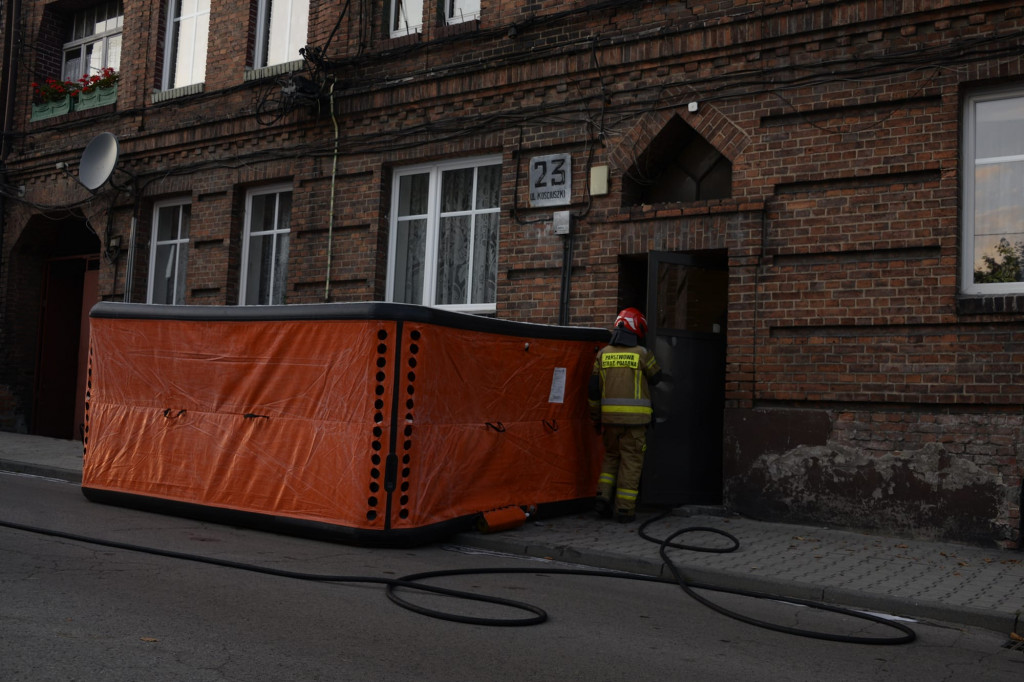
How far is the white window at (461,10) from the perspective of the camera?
1193 centimetres

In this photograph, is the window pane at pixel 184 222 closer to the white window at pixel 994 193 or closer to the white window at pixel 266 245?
the white window at pixel 266 245

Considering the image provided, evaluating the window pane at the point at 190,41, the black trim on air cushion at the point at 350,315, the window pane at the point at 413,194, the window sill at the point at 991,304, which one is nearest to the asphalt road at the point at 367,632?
the black trim on air cushion at the point at 350,315

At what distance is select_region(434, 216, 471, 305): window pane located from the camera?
11.9 m

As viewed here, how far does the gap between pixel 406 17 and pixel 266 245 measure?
3.78m

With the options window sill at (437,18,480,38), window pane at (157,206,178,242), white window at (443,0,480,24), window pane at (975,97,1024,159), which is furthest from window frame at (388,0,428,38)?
window pane at (975,97,1024,159)

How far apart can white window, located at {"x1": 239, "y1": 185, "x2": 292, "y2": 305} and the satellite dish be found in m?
2.50

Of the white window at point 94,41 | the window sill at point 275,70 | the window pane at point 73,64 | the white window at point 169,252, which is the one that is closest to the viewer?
the window sill at point 275,70

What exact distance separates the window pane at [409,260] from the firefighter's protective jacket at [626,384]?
3.88 metres

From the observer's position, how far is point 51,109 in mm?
16953

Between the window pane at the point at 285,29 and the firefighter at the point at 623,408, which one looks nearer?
the firefighter at the point at 623,408

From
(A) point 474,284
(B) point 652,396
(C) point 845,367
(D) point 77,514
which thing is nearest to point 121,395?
(D) point 77,514

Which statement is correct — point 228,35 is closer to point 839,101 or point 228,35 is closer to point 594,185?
point 594,185

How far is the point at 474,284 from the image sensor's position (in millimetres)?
11789

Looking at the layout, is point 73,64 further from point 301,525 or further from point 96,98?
point 301,525
